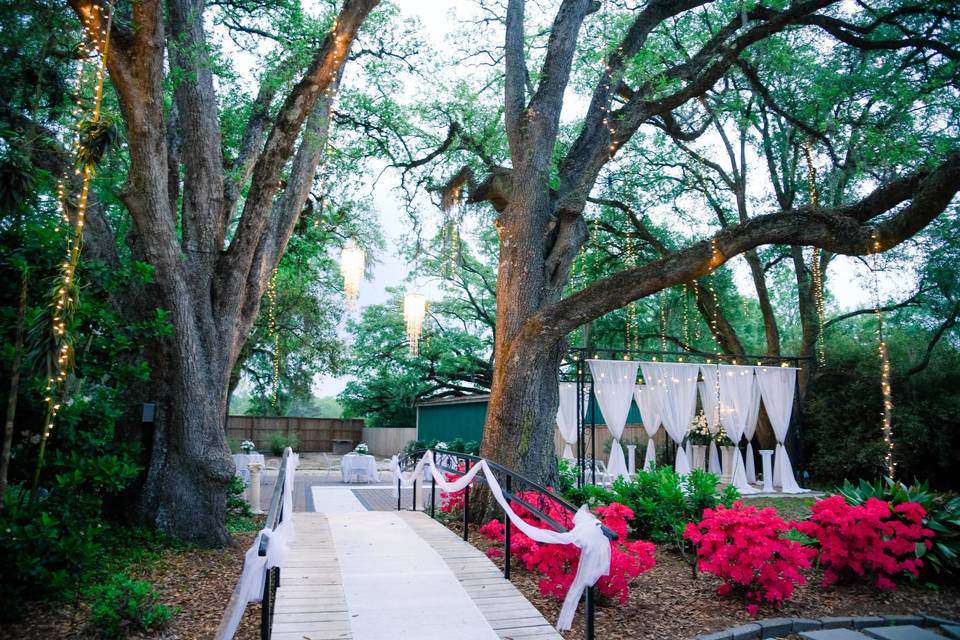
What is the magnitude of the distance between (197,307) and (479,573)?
430 centimetres

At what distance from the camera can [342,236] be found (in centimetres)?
1338

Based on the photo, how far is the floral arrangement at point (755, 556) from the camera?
16.4ft

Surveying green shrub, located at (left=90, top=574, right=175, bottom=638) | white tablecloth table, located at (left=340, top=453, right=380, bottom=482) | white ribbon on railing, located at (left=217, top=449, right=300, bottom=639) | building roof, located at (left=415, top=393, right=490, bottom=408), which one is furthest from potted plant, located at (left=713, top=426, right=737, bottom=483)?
white ribbon on railing, located at (left=217, top=449, right=300, bottom=639)

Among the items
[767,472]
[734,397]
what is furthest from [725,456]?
[734,397]

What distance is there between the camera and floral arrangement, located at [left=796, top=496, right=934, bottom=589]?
552 cm

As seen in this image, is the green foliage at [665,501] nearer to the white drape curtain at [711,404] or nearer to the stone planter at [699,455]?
the white drape curtain at [711,404]

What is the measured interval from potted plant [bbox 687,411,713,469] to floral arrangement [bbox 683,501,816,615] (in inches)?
398

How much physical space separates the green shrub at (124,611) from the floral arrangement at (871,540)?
5.60m

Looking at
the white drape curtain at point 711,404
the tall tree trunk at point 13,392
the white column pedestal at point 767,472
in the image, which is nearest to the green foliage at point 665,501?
the tall tree trunk at point 13,392

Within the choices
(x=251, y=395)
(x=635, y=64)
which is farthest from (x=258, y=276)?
(x=251, y=395)

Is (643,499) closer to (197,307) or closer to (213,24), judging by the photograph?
(197,307)

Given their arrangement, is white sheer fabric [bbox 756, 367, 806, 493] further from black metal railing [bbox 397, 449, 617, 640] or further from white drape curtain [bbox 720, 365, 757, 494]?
black metal railing [bbox 397, 449, 617, 640]

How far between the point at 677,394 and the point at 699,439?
3.12 meters

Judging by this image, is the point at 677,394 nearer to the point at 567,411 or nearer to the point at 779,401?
the point at 779,401
